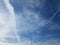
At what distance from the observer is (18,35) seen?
2203 mm

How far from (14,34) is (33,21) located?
1.00 ft

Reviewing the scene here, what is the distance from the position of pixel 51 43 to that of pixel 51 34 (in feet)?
0.38

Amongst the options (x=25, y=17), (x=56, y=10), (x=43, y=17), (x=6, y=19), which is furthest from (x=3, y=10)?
(x=56, y=10)

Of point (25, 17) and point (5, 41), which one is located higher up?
point (25, 17)

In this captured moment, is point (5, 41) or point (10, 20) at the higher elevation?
point (10, 20)

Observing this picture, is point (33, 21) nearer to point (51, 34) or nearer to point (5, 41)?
point (51, 34)

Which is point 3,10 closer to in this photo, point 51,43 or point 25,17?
point 25,17

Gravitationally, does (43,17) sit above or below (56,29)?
above

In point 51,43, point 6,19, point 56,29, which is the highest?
point 6,19

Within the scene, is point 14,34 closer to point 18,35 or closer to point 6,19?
point 18,35

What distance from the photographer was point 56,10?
7.13ft

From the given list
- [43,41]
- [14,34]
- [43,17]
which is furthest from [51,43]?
[14,34]

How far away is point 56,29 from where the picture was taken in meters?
2.17

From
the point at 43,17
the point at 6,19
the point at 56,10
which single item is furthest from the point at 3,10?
the point at 56,10
